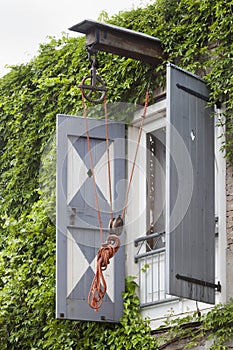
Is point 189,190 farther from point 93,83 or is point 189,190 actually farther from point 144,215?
point 144,215

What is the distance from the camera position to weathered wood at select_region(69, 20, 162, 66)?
9977mm

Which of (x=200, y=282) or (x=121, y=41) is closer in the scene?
(x=200, y=282)

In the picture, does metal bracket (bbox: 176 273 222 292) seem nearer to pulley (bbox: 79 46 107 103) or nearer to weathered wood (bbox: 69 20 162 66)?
pulley (bbox: 79 46 107 103)

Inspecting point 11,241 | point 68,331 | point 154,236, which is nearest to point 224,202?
point 154,236

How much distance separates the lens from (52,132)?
12.1 m

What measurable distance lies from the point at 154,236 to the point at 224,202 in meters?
1.06

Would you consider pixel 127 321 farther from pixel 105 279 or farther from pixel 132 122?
pixel 132 122

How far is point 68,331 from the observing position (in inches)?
427


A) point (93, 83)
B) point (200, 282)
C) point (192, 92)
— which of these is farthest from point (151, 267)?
point (93, 83)

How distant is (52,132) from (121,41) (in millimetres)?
2248

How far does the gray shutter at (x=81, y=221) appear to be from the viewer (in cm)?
1035

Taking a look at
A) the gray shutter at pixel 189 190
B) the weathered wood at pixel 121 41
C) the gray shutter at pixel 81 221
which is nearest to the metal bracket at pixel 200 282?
the gray shutter at pixel 189 190

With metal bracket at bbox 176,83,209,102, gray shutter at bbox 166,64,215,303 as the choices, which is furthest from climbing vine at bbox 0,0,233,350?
gray shutter at bbox 166,64,215,303

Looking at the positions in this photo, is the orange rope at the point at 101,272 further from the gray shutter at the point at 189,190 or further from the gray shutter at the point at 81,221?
the gray shutter at the point at 189,190
